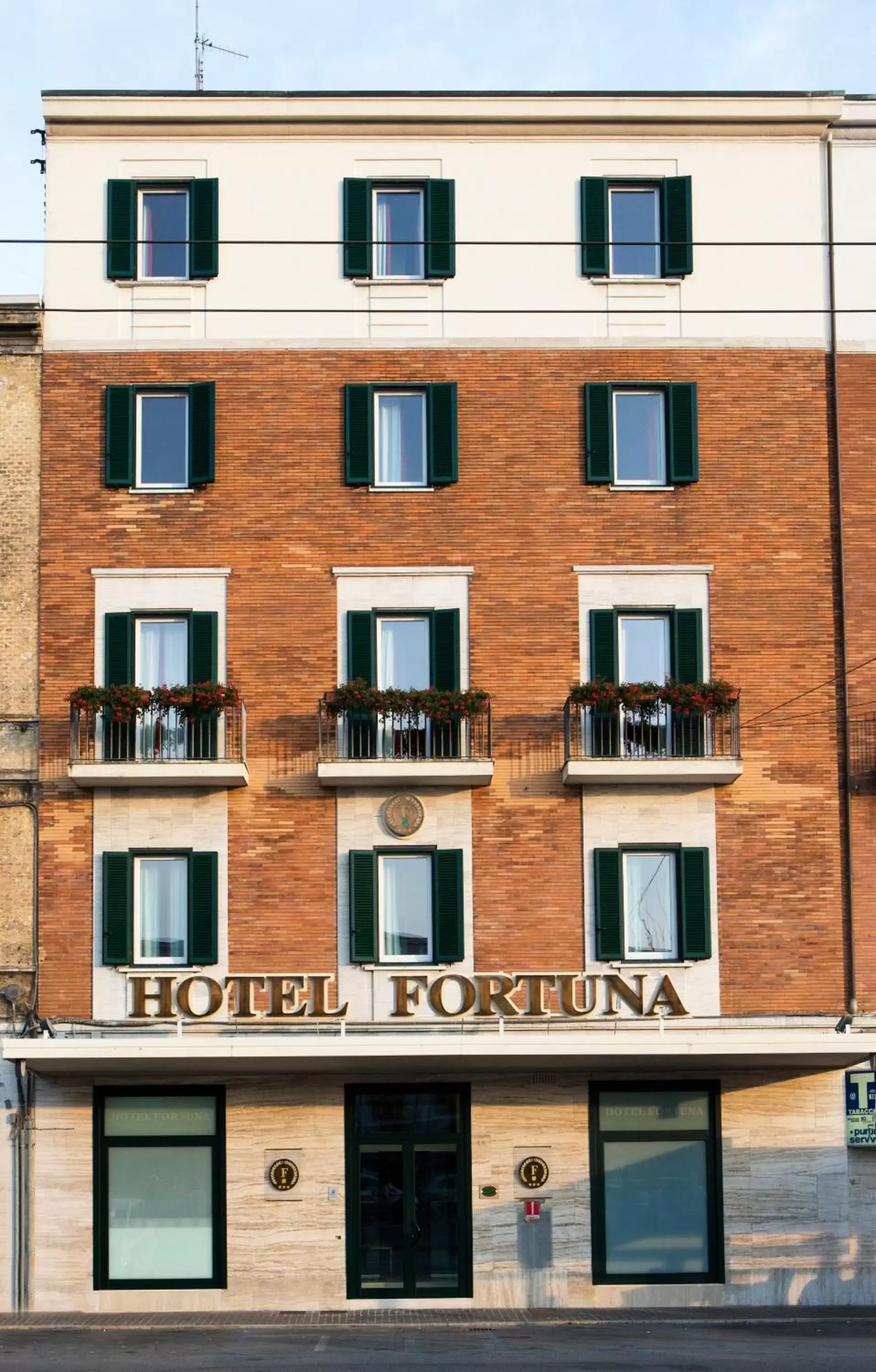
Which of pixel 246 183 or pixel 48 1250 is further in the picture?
pixel 246 183

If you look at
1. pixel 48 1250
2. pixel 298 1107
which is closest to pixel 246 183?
pixel 298 1107

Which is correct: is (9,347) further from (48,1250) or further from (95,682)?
(48,1250)

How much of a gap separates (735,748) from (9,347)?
44.0 ft

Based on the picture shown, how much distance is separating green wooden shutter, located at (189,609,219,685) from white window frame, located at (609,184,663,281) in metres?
8.64

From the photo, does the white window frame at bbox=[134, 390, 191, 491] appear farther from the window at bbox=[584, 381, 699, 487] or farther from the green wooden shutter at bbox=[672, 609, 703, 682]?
the green wooden shutter at bbox=[672, 609, 703, 682]

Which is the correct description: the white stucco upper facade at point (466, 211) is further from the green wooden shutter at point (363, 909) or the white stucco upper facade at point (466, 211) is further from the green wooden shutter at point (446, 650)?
the green wooden shutter at point (363, 909)

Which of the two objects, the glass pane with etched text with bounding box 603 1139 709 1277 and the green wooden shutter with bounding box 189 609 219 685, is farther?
the green wooden shutter with bounding box 189 609 219 685

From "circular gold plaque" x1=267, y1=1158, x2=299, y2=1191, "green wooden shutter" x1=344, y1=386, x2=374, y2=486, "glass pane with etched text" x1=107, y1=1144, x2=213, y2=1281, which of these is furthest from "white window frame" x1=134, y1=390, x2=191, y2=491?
"circular gold plaque" x1=267, y1=1158, x2=299, y2=1191

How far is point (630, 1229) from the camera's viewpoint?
31031 millimetres

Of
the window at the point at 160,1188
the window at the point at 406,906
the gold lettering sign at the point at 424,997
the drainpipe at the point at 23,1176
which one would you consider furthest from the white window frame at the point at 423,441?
the window at the point at 160,1188

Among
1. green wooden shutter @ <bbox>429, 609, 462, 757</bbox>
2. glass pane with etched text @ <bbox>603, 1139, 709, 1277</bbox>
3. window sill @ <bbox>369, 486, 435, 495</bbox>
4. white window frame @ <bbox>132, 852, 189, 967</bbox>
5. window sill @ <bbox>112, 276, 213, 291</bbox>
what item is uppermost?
window sill @ <bbox>112, 276, 213, 291</bbox>

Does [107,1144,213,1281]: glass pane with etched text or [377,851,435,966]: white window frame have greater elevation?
[377,851,435,966]: white window frame

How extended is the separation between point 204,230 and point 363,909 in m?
11.3

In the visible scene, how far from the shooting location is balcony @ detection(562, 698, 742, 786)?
1223 inches
